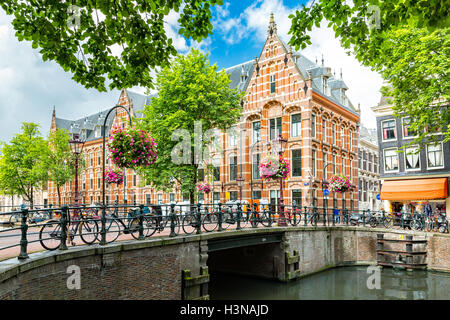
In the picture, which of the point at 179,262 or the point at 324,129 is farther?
the point at 324,129

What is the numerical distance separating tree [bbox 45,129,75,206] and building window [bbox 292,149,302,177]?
2304cm

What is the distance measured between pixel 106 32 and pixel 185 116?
1431cm

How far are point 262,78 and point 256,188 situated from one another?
34.0 ft

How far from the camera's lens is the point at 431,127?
16.2 metres

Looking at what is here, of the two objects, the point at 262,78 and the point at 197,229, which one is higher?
the point at 262,78

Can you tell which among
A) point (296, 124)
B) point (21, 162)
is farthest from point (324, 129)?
point (21, 162)

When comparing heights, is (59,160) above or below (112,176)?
above

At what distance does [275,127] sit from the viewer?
101ft

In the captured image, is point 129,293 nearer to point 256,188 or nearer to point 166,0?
point 166,0

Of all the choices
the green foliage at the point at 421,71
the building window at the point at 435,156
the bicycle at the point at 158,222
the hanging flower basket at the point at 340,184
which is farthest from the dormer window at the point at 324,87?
the bicycle at the point at 158,222

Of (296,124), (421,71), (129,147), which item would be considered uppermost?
(296,124)

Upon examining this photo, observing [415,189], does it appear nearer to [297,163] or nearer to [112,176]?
[297,163]

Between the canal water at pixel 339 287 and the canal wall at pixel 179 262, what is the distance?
72cm
